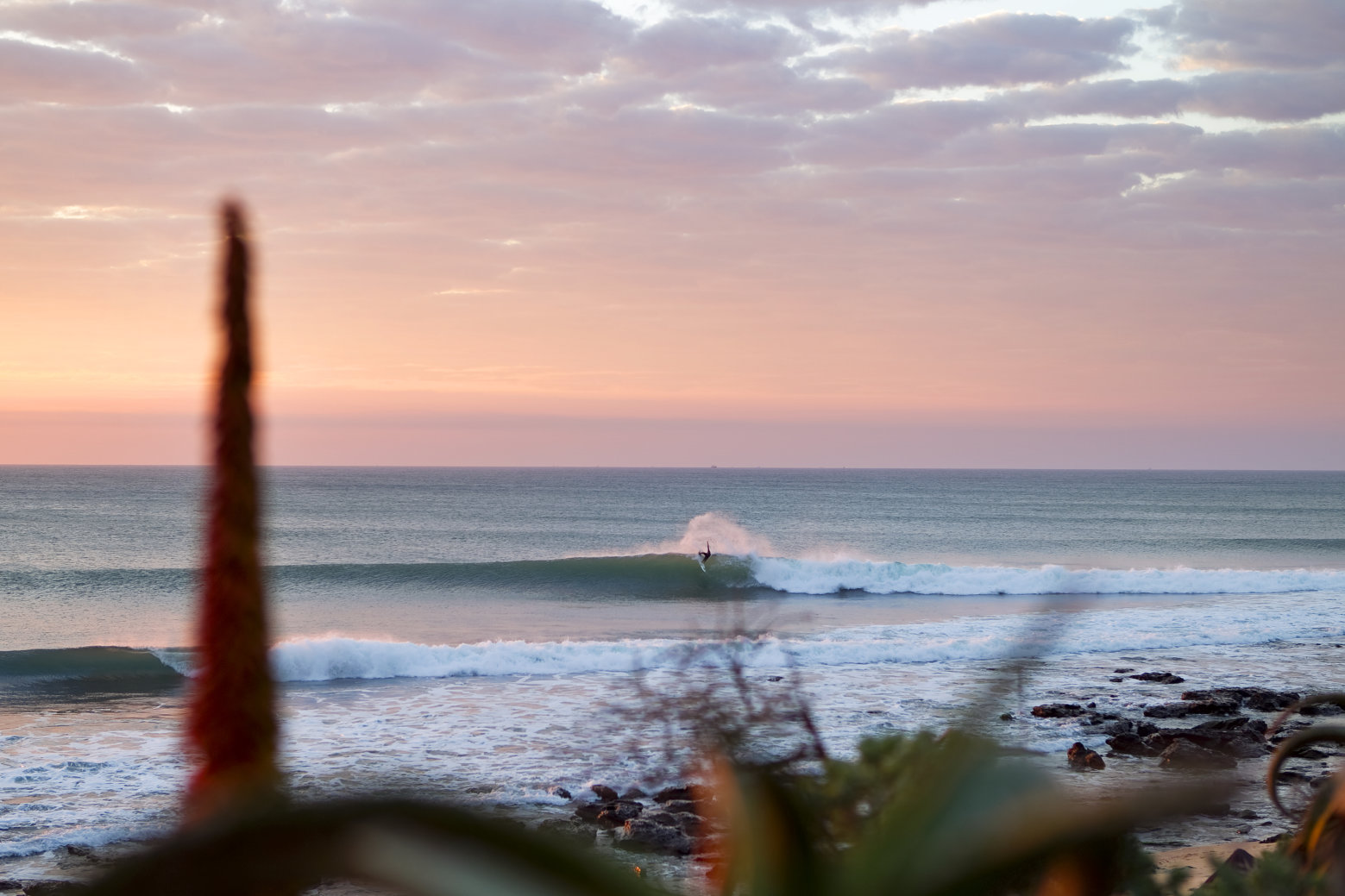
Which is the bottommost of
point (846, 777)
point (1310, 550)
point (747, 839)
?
point (1310, 550)

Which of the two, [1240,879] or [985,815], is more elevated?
[985,815]

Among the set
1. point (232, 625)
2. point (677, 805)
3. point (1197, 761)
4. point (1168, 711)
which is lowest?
point (1168, 711)

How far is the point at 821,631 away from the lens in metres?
23.6

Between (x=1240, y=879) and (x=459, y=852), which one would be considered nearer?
(x=459, y=852)

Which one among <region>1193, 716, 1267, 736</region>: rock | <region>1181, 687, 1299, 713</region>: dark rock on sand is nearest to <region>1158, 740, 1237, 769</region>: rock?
<region>1193, 716, 1267, 736</region>: rock

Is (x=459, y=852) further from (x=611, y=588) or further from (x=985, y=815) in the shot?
(x=611, y=588)

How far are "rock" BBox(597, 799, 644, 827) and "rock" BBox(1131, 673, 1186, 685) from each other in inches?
427

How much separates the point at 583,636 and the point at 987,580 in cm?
1574

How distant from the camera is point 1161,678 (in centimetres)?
1698

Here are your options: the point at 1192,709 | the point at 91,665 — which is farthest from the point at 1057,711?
the point at 91,665

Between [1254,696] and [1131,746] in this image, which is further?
[1254,696]

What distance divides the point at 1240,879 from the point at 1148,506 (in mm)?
80272

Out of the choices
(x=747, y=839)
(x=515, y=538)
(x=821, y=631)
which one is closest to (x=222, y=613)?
(x=747, y=839)

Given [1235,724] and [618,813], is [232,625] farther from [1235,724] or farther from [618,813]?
[1235,724]
